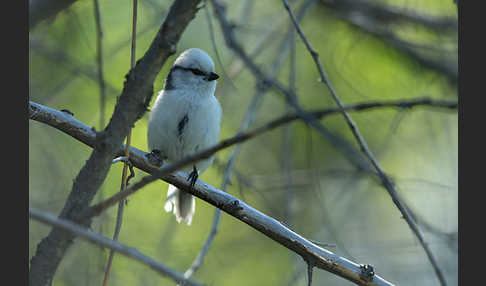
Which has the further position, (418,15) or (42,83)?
(418,15)

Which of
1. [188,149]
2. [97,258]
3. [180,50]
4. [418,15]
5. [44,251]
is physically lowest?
[44,251]

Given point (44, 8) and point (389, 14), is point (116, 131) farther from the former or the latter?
point (389, 14)

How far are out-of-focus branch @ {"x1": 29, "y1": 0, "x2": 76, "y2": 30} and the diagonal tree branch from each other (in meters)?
1.60

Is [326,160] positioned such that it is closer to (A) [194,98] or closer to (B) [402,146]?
(B) [402,146]

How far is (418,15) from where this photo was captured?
5.51 m

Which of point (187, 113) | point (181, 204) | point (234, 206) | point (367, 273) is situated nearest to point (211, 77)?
point (187, 113)

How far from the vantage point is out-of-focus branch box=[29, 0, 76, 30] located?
2970 mm

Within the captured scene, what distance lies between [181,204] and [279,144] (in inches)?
71.0

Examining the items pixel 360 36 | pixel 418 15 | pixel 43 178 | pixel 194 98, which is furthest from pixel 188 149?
pixel 418 15

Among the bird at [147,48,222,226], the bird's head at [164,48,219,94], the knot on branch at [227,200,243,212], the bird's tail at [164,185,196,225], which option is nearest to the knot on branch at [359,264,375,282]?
the knot on branch at [227,200,243,212]

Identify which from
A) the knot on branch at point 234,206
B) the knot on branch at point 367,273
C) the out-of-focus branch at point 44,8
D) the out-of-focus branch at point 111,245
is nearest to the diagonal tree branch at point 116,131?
the out-of-focus branch at point 111,245

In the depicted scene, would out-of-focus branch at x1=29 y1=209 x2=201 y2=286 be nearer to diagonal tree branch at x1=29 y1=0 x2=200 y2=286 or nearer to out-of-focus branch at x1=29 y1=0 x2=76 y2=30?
diagonal tree branch at x1=29 y1=0 x2=200 y2=286

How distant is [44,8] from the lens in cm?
307

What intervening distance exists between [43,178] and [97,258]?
Result: 135 centimetres
